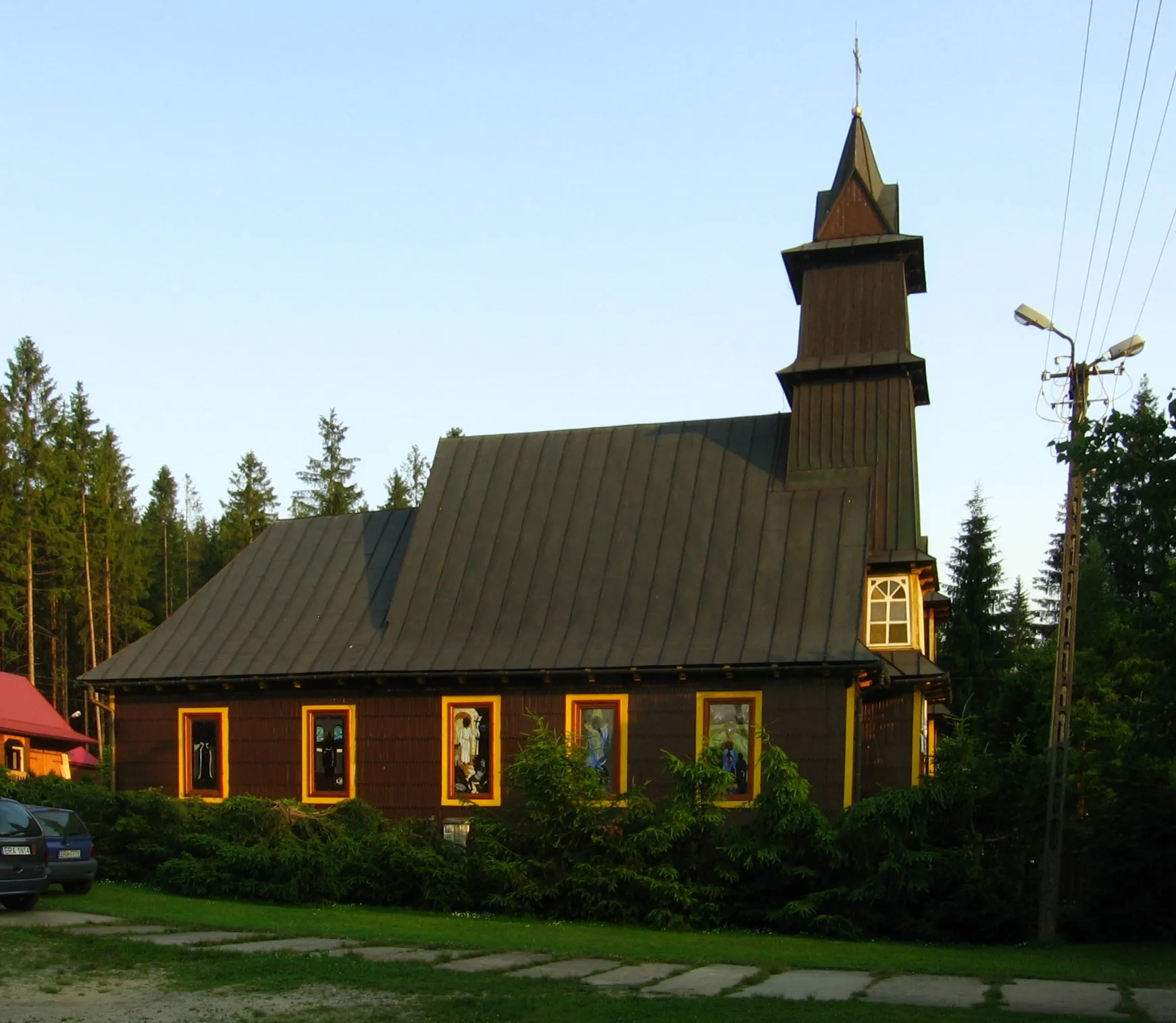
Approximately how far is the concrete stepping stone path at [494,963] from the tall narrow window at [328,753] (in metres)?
10.9

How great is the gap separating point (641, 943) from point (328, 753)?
10.0 meters

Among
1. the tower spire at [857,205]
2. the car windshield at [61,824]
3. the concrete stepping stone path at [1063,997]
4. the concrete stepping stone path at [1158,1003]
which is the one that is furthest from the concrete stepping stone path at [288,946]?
the tower spire at [857,205]

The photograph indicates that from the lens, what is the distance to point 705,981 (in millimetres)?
12195

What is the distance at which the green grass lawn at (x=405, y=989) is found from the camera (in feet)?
32.7

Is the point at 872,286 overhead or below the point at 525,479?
overhead

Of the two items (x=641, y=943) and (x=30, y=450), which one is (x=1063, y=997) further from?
(x=30, y=450)

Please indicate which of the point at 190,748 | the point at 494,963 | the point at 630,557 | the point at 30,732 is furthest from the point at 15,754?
the point at 494,963

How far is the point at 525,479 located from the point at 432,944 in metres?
13.6

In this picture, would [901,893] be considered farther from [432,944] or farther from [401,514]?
[401,514]

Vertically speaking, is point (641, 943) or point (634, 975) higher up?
point (634, 975)

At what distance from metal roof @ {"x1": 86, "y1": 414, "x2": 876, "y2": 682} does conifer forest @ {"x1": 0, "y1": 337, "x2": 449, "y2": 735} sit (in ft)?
89.7

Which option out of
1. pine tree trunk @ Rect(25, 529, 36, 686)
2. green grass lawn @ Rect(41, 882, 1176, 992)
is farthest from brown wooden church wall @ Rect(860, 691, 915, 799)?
pine tree trunk @ Rect(25, 529, 36, 686)

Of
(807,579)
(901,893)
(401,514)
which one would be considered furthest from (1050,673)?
(401,514)

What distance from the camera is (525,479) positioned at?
26875 mm
